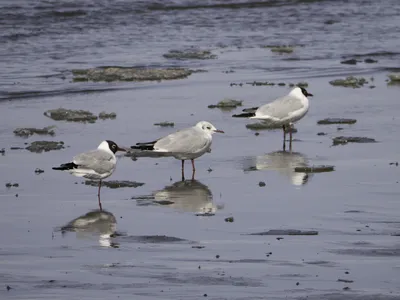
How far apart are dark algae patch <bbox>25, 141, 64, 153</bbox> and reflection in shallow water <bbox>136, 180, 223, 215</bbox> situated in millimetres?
2561

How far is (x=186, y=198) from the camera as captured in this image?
40.7 ft

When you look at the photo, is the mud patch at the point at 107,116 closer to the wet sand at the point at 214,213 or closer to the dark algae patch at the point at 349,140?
the wet sand at the point at 214,213

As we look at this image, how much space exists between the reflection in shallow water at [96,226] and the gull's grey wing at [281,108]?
195 inches

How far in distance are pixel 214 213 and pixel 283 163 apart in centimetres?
279

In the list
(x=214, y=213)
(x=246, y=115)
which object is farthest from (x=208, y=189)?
(x=246, y=115)

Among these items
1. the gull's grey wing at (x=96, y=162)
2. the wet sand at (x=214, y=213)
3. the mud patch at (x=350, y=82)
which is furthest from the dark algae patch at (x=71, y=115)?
the mud patch at (x=350, y=82)

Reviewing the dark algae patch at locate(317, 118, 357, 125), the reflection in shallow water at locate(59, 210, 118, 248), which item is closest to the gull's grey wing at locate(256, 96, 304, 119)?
the dark algae patch at locate(317, 118, 357, 125)

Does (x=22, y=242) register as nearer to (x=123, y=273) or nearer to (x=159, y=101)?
(x=123, y=273)

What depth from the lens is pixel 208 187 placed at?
12.9m

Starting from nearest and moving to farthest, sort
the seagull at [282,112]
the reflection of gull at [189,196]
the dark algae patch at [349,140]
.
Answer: the reflection of gull at [189,196] < the dark algae patch at [349,140] < the seagull at [282,112]

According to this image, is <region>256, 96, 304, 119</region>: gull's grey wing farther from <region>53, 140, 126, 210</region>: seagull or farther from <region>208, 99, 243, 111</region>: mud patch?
<region>53, 140, 126, 210</region>: seagull

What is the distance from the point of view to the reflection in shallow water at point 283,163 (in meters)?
13.4

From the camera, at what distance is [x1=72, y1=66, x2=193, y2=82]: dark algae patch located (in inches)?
838

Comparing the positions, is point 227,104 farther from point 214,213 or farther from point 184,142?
point 214,213
